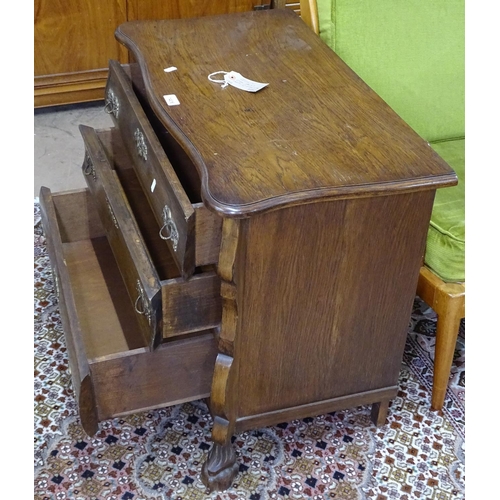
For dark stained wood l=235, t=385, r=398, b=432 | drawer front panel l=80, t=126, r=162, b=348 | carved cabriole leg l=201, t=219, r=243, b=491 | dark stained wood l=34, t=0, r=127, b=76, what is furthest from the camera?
dark stained wood l=34, t=0, r=127, b=76

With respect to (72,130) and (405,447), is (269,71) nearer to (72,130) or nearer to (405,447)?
(405,447)

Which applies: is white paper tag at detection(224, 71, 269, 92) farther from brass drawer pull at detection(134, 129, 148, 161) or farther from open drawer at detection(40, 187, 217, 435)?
open drawer at detection(40, 187, 217, 435)

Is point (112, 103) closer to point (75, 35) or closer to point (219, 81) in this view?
point (219, 81)

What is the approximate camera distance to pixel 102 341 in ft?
4.65

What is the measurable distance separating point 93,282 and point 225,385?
18.0 inches

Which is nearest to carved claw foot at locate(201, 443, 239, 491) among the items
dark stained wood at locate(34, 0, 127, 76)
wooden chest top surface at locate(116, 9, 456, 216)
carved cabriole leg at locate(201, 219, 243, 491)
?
carved cabriole leg at locate(201, 219, 243, 491)

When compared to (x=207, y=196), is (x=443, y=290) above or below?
below

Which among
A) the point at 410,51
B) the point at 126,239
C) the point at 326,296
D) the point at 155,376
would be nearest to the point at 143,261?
the point at 126,239

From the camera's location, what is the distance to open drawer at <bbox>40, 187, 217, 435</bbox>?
125cm

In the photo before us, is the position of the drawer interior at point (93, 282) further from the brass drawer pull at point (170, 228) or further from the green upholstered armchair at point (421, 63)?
the green upholstered armchair at point (421, 63)

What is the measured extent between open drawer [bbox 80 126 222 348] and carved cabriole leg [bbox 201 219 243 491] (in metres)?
0.05

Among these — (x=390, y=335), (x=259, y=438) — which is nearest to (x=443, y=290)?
(x=390, y=335)

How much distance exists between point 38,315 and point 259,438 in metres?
0.60

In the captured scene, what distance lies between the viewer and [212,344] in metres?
1.28
